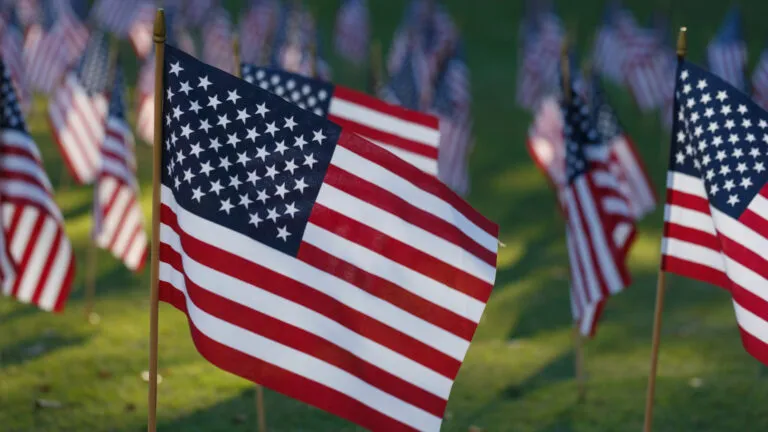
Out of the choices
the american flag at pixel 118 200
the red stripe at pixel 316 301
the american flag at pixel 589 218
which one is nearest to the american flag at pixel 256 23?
the american flag at pixel 118 200

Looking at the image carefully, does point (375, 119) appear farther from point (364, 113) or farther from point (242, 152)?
point (242, 152)

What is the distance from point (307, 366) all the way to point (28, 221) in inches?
170

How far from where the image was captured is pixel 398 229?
17.7 ft

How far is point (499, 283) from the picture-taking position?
13.4 meters

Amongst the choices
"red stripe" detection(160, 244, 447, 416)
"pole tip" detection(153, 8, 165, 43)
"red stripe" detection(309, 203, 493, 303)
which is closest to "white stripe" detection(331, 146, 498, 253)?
"red stripe" detection(309, 203, 493, 303)

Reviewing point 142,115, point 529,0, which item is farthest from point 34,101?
point 529,0

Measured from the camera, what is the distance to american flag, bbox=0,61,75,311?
786 centimetres

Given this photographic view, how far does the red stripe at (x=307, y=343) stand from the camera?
5.37 m

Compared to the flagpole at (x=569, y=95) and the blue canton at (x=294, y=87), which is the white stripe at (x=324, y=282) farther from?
the flagpole at (x=569, y=95)

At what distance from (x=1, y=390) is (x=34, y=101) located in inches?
671

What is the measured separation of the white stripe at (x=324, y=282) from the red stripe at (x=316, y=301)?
24 mm

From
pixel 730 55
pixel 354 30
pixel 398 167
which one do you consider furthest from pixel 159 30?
pixel 354 30

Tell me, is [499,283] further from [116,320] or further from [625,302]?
[116,320]

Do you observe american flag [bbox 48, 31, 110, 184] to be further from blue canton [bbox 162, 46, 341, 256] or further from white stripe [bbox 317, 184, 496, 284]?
white stripe [bbox 317, 184, 496, 284]
